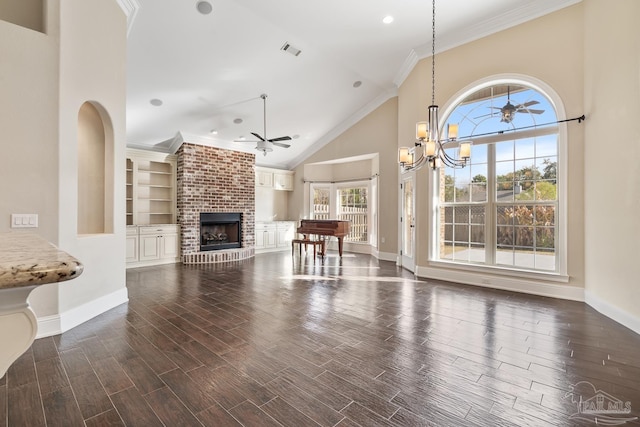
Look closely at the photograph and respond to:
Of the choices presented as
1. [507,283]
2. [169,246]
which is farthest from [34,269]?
[169,246]

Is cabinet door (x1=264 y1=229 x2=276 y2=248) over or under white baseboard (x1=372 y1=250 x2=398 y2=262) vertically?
over

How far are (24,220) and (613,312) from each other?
19.9ft

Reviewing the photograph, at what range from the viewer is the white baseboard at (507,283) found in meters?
4.00

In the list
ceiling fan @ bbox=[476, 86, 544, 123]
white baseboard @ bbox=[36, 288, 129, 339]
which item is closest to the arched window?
ceiling fan @ bbox=[476, 86, 544, 123]

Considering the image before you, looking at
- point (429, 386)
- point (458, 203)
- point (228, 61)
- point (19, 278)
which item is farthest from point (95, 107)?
point (458, 203)

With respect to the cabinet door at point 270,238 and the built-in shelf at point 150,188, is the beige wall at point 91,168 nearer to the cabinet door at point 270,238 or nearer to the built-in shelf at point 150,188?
the built-in shelf at point 150,188

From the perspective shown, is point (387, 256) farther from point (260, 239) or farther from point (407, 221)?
point (260, 239)

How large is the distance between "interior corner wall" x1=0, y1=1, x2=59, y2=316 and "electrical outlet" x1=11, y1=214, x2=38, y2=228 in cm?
3

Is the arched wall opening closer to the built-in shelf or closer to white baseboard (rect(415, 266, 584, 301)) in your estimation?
the built-in shelf

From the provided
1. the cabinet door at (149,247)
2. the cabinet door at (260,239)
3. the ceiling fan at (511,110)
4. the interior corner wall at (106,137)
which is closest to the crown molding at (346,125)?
the cabinet door at (260,239)

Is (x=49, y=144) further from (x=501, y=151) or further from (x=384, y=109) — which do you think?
(x=384, y=109)

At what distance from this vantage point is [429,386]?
1.99 m

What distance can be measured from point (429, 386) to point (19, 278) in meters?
2.20

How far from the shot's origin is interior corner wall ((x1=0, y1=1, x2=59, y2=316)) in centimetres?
259
